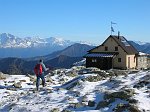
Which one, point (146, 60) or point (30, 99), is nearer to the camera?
point (30, 99)

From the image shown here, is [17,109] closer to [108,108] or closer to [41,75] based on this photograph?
[108,108]

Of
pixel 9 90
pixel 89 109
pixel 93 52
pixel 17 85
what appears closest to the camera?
pixel 89 109

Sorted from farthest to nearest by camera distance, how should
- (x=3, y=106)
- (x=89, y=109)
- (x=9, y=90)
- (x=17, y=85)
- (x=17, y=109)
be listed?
1. (x=17, y=85)
2. (x=9, y=90)
3. (x=3, y=106)
4. (x=17, y=109)
5. (x=89, y=109)

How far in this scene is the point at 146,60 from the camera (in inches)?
3127

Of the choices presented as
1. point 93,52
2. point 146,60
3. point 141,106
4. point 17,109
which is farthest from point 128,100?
point 146,60

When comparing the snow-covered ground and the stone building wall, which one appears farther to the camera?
the stone building wall

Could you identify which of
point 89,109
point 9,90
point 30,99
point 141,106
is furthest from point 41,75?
point 141,106

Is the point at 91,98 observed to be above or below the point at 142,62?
above

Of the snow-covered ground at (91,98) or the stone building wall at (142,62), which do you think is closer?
the snow-covered ground at (91,98)

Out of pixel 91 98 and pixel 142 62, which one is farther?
pixel 142 62

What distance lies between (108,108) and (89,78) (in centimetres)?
1014

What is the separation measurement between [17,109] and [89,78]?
9.30 m

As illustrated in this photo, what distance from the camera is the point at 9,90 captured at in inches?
1131

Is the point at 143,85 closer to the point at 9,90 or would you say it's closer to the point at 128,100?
the point at 128,100
